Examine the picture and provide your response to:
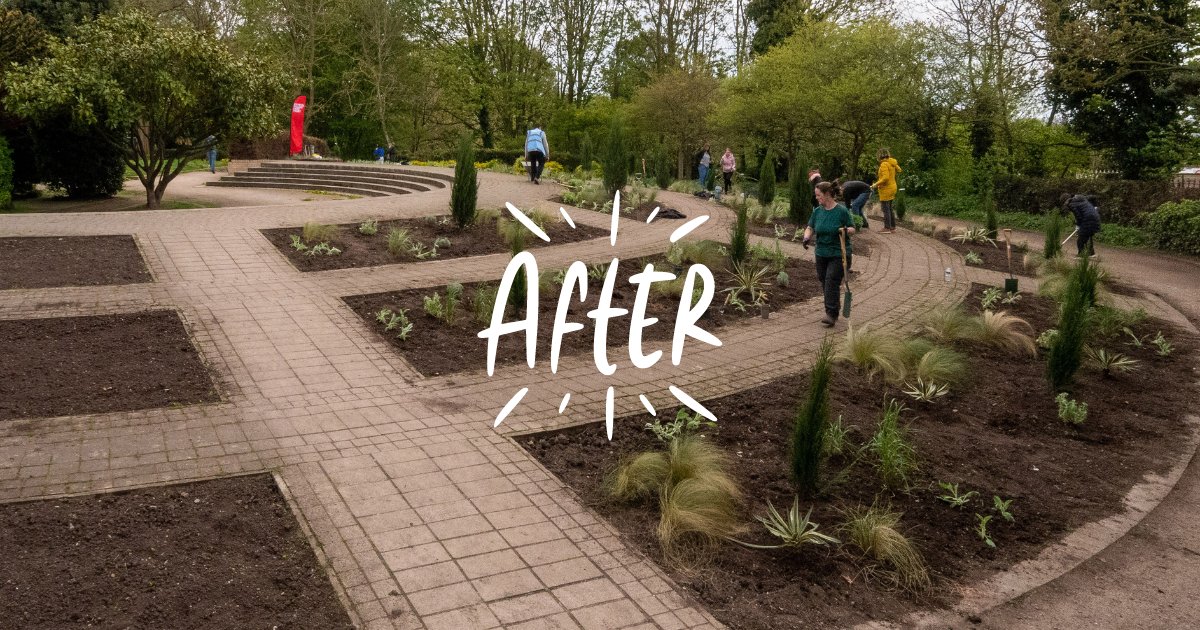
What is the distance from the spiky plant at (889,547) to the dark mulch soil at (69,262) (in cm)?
878

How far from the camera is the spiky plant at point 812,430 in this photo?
17.7 ft

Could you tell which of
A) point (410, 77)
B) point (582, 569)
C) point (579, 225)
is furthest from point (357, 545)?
point (410, 77)

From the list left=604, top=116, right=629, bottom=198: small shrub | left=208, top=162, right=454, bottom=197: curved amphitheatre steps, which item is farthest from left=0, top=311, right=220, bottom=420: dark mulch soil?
left=208, top=162, right=454, bottom=197: curved amphitheatre steps

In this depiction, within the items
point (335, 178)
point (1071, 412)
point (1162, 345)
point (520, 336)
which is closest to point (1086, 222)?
point (1162, 345)

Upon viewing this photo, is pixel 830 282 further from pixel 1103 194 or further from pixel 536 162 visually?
pixel 1103 194

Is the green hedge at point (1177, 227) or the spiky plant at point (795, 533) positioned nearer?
the spiky plant at point (795, 533)

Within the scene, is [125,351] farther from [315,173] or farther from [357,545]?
[315,173]

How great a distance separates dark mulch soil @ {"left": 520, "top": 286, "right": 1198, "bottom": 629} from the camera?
4.74 metres

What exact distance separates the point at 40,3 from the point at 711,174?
620 inches

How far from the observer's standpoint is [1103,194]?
875 inches

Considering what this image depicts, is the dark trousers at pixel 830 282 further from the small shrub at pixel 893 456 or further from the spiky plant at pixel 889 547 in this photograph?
the spiky plant at pixel 889 547

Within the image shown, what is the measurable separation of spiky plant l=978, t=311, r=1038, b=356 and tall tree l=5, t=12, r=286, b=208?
1448 cm

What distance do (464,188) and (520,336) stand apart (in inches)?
218

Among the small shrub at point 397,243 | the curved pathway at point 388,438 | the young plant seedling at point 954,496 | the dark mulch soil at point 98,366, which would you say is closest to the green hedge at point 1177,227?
the curved pathway at point 388,438
